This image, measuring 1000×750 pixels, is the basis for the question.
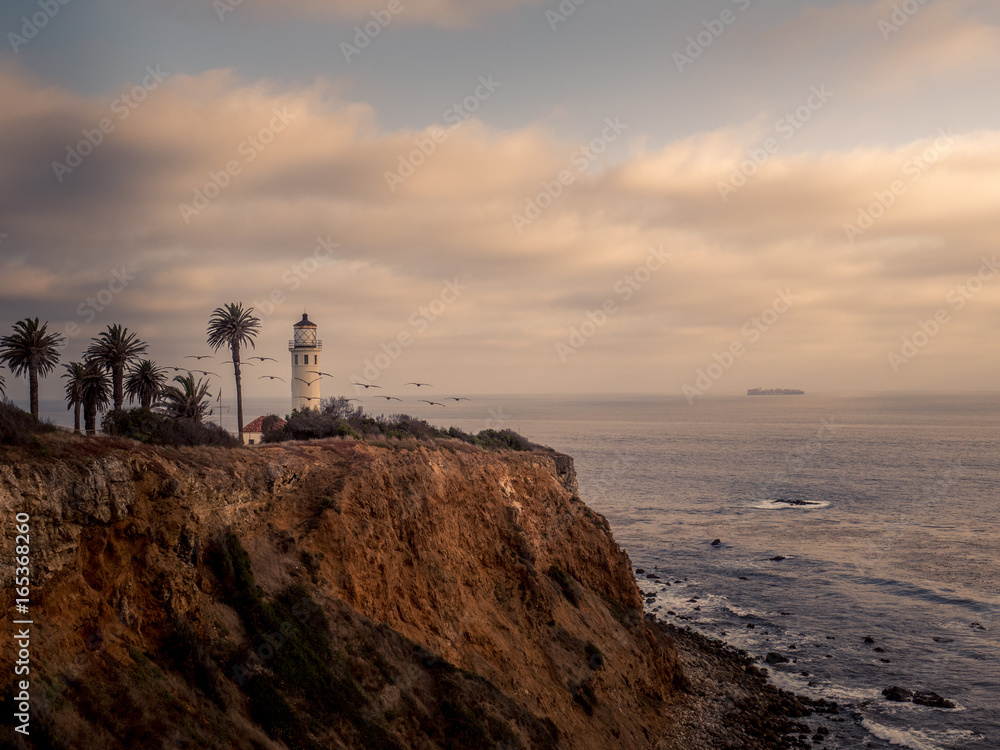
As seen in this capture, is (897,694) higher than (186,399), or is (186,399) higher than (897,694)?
(186,399)

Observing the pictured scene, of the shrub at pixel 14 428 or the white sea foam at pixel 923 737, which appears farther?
the white sea foam at pixel 923 737

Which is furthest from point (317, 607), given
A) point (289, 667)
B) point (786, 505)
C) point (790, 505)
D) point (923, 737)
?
point (790, 505)

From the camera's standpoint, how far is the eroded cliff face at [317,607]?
14625 mm

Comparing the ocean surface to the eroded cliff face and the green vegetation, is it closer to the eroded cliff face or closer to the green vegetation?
the eroded cliff face

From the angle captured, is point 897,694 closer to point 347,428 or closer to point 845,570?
point 845,570

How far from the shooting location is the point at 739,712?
32.5 metres

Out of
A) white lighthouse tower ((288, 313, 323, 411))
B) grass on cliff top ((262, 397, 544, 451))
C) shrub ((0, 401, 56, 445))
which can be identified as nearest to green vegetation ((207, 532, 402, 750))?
shrub ((0, 401, 56, 445))

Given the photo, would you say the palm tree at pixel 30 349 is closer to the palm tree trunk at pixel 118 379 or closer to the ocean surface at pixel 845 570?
the palm tree trunk at pixel 118 379

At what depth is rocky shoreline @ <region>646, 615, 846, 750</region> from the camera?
2974 centimetres

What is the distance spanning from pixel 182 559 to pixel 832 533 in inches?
2737

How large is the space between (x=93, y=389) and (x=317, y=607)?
1485 inches

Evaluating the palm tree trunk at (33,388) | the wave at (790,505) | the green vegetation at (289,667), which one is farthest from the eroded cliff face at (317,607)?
the wave at (790,505)

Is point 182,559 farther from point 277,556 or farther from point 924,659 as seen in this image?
point 924,659

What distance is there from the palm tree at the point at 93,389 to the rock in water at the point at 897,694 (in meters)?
53.6
